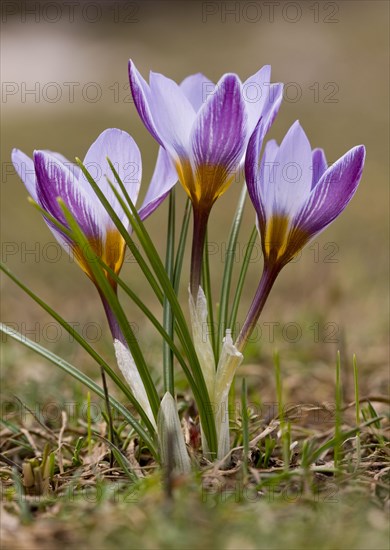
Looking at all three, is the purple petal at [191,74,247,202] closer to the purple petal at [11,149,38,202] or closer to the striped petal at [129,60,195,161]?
the striped petal at [129,60,195,161]

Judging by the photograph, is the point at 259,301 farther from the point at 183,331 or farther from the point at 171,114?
the point at 171,114

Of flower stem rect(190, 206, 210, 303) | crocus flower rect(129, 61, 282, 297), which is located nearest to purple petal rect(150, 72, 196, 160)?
crocus flower rect(129, 61, 282, 297)

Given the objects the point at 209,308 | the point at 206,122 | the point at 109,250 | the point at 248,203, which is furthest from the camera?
the point at 248,203

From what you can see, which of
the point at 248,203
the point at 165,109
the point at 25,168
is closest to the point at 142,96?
the point at 165,109

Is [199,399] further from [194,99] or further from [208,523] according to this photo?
[194,99]

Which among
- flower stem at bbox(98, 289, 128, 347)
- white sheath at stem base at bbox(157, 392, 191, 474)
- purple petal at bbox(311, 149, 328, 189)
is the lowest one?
white sheath at stem base at bbox(157, 392, 191, 474)

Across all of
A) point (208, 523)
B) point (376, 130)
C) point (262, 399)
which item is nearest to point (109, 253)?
point (208, 523)
